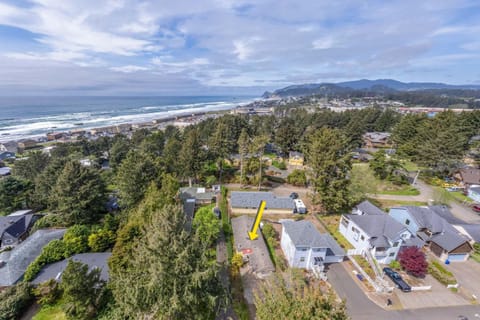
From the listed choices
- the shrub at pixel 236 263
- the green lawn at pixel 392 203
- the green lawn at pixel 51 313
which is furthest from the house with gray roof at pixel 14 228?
the green lawn at pixel 392 203

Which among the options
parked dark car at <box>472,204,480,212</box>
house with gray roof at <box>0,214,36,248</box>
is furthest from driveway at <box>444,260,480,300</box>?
house with gray roof at <box>0,214,36,248</box>

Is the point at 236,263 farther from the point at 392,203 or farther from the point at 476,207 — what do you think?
the point at 476,207

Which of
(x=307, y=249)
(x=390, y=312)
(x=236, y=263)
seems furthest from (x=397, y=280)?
(x=236, y=263)

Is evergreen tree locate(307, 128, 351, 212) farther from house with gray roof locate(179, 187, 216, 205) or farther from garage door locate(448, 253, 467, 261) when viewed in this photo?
house with gray roof locate(179, 187, 216, 205)

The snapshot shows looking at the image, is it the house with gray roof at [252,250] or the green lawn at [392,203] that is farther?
the green lawn at [392,203]

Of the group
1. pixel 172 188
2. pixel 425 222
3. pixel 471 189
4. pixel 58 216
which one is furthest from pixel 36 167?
pixel 471 189

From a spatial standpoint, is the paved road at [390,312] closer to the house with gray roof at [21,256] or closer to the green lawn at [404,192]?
the green lawn at [404,192]
